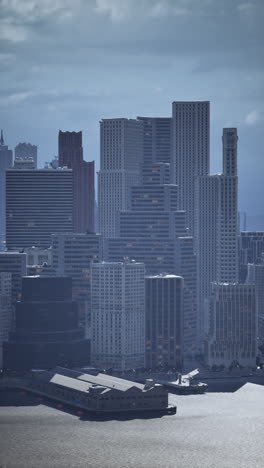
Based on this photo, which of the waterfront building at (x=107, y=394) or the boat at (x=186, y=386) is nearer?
the waterfront building at (x=107, y=394)

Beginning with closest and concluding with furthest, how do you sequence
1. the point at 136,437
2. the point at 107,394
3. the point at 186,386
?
the point at 136,437, the point at 107,394, the point at 186,386

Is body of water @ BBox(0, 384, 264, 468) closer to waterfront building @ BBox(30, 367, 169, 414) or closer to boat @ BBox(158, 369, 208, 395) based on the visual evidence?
waterfront building @ BBox(30, 367, 169, 414)

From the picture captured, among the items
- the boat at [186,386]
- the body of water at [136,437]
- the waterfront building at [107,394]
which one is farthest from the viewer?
the boat at [186,386]

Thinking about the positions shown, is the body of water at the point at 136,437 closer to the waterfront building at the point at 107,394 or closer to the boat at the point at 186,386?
the waterfront building at the point at 107,394

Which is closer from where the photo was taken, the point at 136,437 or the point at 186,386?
the point at 136,437

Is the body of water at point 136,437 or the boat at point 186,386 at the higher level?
the boat at point 186,386

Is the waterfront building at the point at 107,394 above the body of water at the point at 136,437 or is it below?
above

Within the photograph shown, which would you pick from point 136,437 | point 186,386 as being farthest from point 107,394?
point 186,386

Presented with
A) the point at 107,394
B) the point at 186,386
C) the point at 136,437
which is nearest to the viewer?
the point at 136,437

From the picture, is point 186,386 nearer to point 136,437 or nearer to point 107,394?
point 107,394

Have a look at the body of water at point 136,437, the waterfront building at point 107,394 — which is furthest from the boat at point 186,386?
the waterfront building at point 107,394

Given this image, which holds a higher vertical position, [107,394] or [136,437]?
[107,394]

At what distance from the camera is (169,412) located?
17438cm

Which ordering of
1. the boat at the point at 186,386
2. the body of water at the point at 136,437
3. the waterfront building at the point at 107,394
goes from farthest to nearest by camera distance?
the boat at the point at 186,386, the waterfront building at the point at 107,394, the body of water at the point at 136,437
